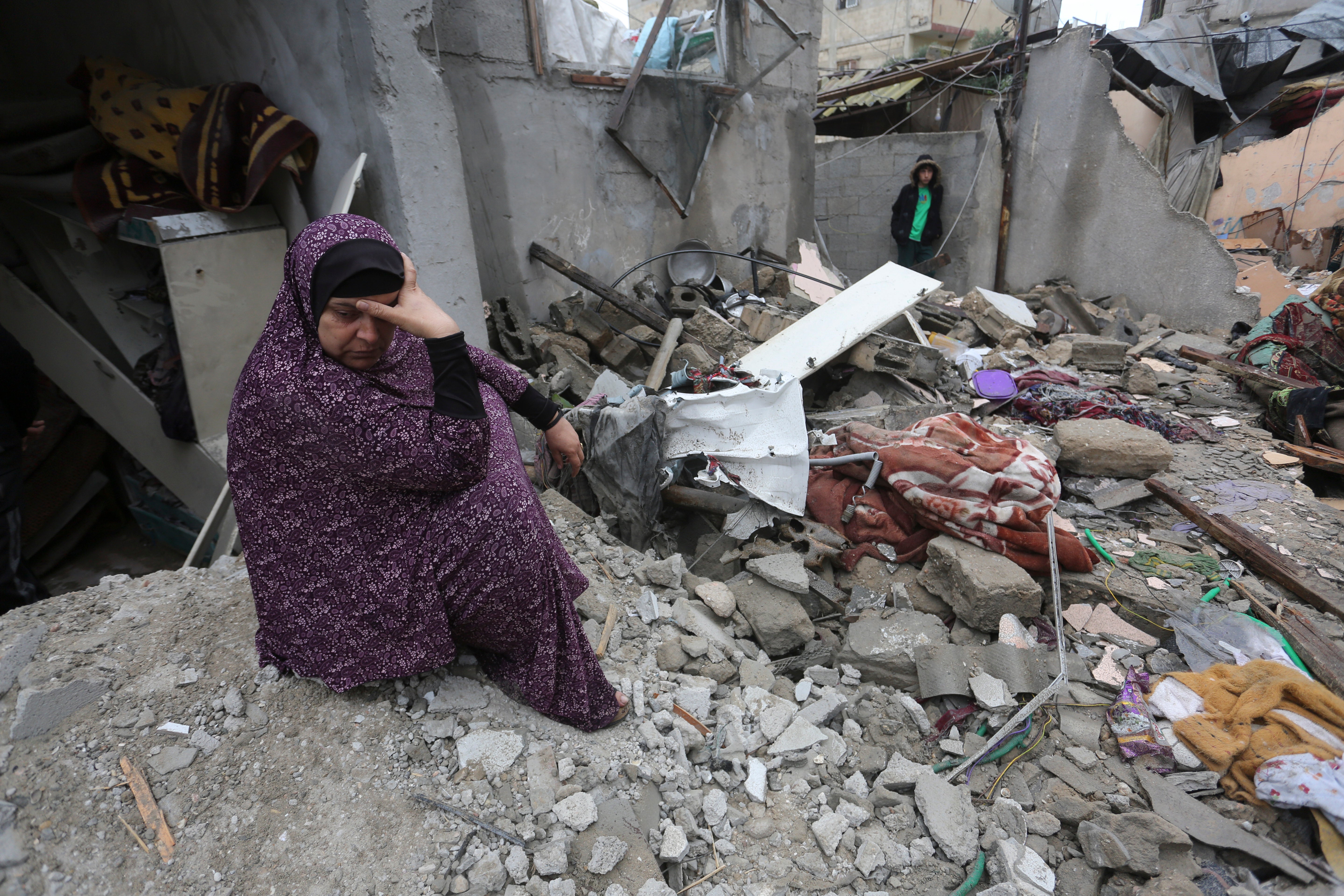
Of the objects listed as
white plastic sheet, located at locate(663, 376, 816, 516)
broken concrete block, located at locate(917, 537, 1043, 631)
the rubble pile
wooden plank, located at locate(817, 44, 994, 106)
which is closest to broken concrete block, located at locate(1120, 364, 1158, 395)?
the rubble pile

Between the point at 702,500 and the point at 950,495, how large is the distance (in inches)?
46.9

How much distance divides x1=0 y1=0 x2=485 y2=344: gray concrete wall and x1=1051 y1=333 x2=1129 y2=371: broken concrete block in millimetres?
5425

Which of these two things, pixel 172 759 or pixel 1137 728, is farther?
pixel 1137 728

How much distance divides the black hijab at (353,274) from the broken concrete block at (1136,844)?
7.92 feet

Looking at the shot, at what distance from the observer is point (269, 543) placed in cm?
174

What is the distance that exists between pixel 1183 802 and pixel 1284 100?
12.7m

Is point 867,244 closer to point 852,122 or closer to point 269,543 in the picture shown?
point 852,122

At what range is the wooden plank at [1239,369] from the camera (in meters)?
4.86

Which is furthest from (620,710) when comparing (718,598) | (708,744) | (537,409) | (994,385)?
(994,385)

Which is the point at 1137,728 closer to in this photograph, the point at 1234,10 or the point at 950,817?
the point at 950,817

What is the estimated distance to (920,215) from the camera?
826 cm

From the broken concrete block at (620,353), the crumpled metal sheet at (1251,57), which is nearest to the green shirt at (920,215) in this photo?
the broken concrete block at (620,353)

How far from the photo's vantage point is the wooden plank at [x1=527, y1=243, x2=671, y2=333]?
5141 millimetres

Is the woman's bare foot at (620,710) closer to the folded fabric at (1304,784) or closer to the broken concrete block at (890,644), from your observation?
the broken concrete block at (890,644)
